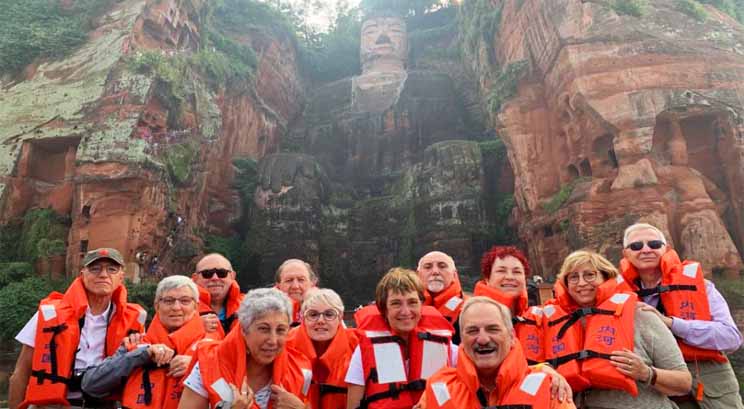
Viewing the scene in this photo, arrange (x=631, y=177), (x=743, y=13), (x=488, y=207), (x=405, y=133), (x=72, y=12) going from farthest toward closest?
1. (x=405, y=133)
2. (x=488, y=207)
3. (x=72, y=12)
4. (x=743, y=13)
5. (x=631, y=177)

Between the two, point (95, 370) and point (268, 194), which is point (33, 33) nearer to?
point (268, 194)

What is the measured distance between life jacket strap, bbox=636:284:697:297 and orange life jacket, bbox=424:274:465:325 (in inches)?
52.8

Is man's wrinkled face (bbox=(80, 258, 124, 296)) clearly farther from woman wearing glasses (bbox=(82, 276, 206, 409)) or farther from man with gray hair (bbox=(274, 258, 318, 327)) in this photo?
man with gray hair (bbox=(274, 258, 318, 327))

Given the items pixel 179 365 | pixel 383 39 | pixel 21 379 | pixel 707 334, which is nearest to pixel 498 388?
pixel 707 334

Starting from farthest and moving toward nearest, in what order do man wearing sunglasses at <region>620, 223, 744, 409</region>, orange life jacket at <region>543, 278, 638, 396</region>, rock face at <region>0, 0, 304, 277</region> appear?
rock face at <region>0, 0, 304, 277</region> → man wearing sunglasses at <region>620, 223, 744, 409</region> → orange life jacket at <region>543, 278, 638, 396</region>

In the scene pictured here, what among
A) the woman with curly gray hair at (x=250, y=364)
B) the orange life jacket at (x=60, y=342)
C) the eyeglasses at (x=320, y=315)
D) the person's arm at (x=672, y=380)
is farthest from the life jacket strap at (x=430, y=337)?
the orange life jacket at (x=60, y=342)

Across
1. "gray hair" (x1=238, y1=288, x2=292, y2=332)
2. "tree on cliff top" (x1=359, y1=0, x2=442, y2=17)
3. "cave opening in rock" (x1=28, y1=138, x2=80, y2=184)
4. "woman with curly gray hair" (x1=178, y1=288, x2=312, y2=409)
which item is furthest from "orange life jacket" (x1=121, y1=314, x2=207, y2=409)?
"tree on cliff top" (x1=359, y1=0, x2=442, y2=17)

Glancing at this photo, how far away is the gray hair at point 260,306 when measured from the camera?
2.97 metres

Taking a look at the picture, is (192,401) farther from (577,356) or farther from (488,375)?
(577,356)

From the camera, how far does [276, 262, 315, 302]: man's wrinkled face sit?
4.43 metres

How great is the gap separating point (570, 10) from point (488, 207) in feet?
24.3

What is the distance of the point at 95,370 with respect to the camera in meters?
3.47

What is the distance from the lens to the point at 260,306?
117 inches

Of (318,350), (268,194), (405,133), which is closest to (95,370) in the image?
(318,350)
